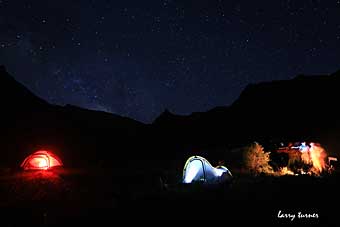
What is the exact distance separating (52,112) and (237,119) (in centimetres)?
4415

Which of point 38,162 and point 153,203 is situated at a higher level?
point 38,162

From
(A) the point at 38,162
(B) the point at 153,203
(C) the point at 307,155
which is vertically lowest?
(B) the point at 153,203

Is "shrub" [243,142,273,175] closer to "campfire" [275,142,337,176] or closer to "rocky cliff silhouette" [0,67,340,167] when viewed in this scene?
"campfire" [275,142,337,176]

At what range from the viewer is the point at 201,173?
1548cm

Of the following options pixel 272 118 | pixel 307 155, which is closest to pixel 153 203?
pixel 307 155

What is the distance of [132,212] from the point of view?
859 centimetres

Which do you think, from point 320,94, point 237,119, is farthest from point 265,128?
point 320,94

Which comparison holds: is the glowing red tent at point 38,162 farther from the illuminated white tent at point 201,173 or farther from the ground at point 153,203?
the illuminated white tent at point 201,173

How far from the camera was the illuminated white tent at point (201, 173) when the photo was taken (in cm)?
1542

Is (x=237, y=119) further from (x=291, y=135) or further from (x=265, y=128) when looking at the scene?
(x=291, y=135)

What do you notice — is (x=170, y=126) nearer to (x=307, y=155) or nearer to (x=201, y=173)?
(x=307, y=155)
